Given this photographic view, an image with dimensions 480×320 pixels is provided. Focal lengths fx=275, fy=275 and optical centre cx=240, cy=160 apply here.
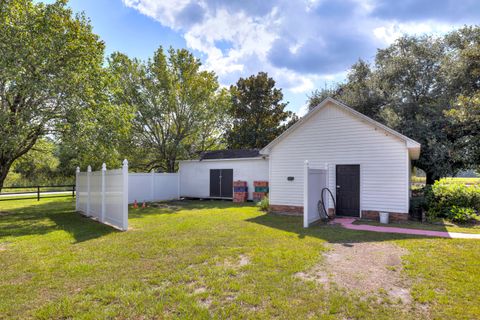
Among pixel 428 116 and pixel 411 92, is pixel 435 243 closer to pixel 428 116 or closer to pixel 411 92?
pixel 428 116

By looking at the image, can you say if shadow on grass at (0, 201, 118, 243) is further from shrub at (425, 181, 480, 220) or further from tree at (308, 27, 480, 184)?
tree at (308, 27, 480, 184)

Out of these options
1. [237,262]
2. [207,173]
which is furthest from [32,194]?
[237,262]

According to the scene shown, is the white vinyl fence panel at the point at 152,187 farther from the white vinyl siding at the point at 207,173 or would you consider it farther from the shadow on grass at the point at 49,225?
the shadow on grass at the point at 49,225

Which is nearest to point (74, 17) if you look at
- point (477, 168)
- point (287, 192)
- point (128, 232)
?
point (128, 232)

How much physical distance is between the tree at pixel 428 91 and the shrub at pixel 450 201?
173 inches

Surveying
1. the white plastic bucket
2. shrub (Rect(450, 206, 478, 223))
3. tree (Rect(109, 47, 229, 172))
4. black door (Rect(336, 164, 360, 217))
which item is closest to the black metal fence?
tree (Rect(109, 47, 229, 172))

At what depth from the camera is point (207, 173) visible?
55.5 feet

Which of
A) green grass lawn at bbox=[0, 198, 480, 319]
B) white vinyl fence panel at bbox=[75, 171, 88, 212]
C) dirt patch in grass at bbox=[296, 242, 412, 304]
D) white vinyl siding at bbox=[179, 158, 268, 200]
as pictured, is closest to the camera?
green grass lawn at bbox=[0, 198, 480, 319]

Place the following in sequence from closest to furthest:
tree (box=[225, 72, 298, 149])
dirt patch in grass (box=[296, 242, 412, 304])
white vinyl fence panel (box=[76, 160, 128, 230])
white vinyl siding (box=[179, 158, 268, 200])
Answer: dirt patch in grass (box=[296, 242, 412, 304]) → white vinyl fence panel (box=[76, 160, 128, 230]) → white vinyl siding (box=[179, 158, 268, 200]) → tree (box=[225, 72, 298, 149])

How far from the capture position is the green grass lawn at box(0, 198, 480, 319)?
3.22m

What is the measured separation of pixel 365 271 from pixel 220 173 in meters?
12.5

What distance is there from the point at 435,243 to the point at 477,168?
11.1 meters

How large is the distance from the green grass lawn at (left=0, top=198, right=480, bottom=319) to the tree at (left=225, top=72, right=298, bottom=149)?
22.4 m

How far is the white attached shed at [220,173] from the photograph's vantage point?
15.5m
